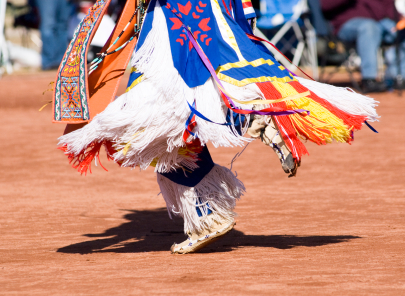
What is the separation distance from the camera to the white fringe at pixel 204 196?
3721 millimetres

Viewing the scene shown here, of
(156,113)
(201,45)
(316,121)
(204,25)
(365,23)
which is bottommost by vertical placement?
(316,121)

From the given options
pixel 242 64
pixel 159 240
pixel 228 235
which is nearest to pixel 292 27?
pixel 228 235

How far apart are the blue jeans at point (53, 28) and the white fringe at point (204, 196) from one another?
9844 millimetres

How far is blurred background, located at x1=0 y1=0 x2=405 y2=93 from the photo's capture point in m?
11.2

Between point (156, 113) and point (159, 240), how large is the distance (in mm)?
1201

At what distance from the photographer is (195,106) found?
3.37 m

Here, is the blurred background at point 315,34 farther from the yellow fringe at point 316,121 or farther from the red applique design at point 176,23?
the yellow fringe at point 316,121

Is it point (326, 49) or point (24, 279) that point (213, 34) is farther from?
point (326, 49)

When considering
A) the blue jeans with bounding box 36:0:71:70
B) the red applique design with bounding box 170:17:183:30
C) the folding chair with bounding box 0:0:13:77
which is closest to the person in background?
the blue jeans with bounding box 36:0:71:70

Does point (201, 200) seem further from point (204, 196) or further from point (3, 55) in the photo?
point (3, 55)

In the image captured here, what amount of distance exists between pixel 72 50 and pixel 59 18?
10107mm

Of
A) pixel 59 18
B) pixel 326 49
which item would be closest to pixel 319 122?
pixel 326 49

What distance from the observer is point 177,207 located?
12.7 ft

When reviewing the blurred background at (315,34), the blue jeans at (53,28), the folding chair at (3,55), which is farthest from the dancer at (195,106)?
→ the folding chair at (3,55)
